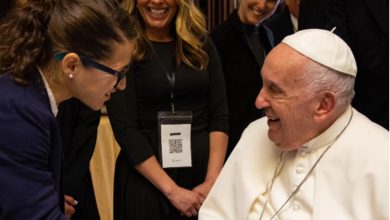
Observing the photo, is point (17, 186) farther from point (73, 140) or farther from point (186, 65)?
point (186, 65)

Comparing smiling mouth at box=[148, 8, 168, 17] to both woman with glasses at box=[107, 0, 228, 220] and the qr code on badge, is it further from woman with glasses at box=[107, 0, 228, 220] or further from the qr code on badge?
the qr code on badge

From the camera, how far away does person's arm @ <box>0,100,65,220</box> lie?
47.8 inches

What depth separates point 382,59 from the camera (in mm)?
2256

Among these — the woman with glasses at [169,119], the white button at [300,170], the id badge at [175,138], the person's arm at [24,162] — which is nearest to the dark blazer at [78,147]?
the woman with glasses at [169,119]

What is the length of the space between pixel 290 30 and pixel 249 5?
2.57 feet

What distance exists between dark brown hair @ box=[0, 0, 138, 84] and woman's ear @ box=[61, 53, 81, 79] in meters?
0.02

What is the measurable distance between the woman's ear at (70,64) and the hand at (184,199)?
981mm

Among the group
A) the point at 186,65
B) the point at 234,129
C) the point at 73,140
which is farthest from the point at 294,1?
the point at 73,140

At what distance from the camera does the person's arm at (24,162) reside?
121cm

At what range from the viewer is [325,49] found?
1615 mm

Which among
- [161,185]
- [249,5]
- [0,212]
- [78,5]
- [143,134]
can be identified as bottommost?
[161,185]

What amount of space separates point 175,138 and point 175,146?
0.04 metres

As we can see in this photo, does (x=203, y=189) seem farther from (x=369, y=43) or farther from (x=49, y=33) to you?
(x=49, y=33)

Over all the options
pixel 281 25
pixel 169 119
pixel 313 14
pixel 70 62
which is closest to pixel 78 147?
pixel 169 119
